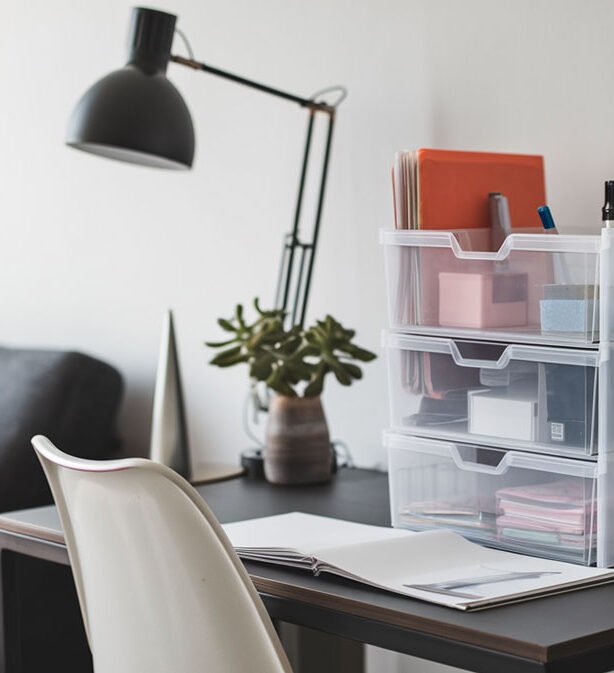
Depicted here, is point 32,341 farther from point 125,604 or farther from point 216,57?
point 125,604

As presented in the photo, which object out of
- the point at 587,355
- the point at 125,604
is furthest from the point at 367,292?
the point at 125,604

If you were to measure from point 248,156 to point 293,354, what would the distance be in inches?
19.6

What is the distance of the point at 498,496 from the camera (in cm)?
126

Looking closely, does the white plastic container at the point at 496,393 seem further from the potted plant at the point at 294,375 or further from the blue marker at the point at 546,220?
the potted plant at the point at 294,375

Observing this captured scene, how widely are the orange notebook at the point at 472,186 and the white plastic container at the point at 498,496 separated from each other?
0.28 m

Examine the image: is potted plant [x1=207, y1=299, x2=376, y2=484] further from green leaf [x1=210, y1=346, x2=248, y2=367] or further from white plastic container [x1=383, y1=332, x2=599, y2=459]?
white plastic container [x1=383, y1=332, x2=599, y2=459]

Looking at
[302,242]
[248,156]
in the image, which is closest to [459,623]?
[302,242]

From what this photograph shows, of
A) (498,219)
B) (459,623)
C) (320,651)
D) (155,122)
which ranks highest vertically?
(155,122)

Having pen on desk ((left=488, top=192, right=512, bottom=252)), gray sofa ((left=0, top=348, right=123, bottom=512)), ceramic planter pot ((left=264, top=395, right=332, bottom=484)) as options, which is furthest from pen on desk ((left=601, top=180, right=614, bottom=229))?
gray sofa ((left=0, top=348, right=123, bottom=512))

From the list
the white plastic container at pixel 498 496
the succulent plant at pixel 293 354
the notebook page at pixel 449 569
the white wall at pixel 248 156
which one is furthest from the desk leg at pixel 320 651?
the notebook page at pixel 449 569

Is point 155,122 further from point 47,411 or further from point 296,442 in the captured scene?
point 47,411

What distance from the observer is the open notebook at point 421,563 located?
3.42 feet

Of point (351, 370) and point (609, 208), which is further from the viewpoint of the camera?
point (351, 370)

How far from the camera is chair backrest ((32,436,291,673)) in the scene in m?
0.98
